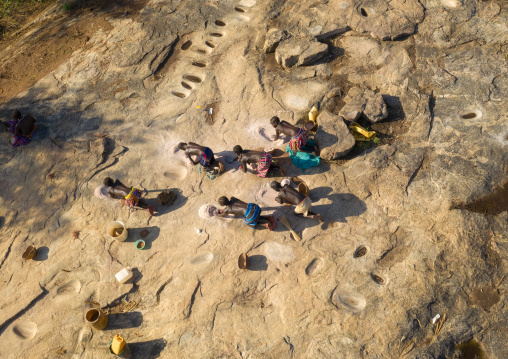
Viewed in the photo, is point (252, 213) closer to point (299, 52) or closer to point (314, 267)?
point (314, 267)

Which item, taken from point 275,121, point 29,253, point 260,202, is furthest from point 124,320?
point 275,121

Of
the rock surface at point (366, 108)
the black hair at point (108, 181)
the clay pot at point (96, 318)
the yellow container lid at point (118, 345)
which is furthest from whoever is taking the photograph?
the rock surface at point (366, 108)

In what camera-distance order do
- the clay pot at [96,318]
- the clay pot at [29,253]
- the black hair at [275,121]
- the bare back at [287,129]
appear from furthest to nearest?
the black hair at [275,121], the bare back at [287,129], the clay pot at [29,253], the clay pot at [96,318]

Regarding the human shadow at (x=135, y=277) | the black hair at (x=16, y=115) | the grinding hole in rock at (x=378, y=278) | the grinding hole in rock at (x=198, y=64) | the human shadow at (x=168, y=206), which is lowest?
the grinding hole in rock at (x=378, y=278)

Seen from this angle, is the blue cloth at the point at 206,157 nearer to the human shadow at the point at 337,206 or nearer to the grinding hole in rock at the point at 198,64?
the human shadow at the point at 337,206

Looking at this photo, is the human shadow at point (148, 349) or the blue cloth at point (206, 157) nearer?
the human shadow at point (148, 349)

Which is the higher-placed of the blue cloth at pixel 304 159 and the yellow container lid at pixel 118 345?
the blue cloth at pixel 304 159

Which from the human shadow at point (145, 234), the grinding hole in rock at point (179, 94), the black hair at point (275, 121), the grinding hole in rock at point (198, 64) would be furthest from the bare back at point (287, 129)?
the grinding hole in rock at point (198, 64)
